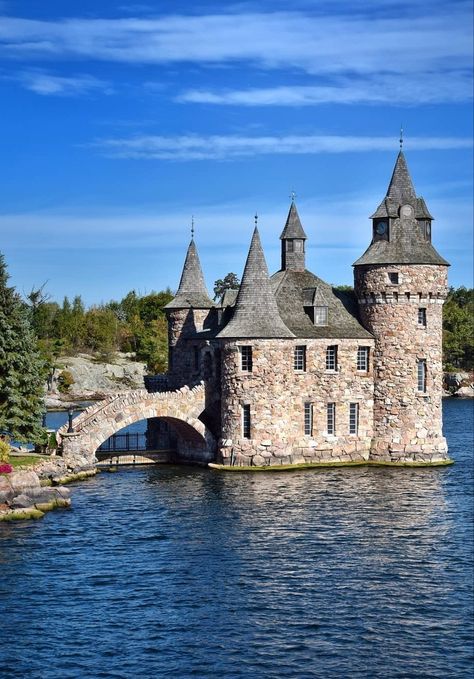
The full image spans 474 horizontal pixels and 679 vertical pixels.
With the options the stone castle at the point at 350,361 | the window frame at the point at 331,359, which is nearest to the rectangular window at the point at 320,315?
the stone castle at the point at 350,361

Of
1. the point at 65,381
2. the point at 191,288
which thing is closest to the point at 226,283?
the point at 65,381

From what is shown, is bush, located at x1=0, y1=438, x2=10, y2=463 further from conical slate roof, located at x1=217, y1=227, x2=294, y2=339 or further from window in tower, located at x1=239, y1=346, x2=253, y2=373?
window in tower, located at x1=239, y1=346, x2=253, y2=373

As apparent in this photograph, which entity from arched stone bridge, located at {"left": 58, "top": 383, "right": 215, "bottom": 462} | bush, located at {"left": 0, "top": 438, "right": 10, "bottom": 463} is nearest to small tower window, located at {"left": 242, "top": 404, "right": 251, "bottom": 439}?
arched stone bridge, located at {"left": 58, "top": 383, "right": 215, "bottom": 462}

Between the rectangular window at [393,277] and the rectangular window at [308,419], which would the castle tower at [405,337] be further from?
the rectangular window at [308,419]

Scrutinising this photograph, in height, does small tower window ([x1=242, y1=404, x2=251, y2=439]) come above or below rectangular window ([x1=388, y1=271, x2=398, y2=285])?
below

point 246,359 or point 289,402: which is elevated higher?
point 246,359

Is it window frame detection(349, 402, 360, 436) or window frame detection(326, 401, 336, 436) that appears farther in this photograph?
window frame detection(349, 402, 360, 436)

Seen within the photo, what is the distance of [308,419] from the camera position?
6150cm

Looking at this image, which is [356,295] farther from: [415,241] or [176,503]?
[176,503]

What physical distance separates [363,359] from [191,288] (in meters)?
13.3

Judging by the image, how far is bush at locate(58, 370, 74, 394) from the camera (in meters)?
133

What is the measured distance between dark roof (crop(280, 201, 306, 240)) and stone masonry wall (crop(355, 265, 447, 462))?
6.40 meters

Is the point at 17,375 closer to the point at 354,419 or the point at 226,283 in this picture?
the point at 354,419

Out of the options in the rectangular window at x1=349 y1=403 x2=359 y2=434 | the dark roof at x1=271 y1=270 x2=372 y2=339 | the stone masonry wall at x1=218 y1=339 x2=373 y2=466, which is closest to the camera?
the stone masonry wall at x1=218 y1=339 x2=373 y2=466
